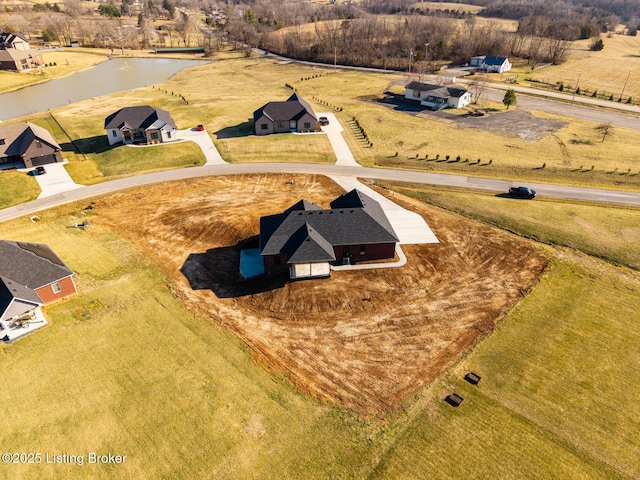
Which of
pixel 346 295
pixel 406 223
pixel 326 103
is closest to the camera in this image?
pixel 346 295

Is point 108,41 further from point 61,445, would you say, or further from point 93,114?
point 61,445

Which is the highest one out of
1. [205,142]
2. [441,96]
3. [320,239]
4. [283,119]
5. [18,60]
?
[18,60]

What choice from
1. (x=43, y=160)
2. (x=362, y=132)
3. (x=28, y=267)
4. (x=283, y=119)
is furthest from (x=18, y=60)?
(x=28, y=267)

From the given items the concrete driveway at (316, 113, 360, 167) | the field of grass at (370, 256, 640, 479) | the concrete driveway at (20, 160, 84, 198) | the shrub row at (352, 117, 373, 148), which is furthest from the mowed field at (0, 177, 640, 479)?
the shrub row at (352, 117, 373, 148)

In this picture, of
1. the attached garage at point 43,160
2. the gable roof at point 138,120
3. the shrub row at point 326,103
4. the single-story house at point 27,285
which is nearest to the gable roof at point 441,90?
the shrub row at point 326,103

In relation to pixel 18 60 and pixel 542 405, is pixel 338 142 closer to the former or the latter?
pixel 542 405

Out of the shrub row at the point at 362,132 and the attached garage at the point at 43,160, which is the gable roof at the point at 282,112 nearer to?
the shrub row at the point at 362,132

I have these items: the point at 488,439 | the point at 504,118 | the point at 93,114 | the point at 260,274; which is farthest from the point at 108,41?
the point at 488,439

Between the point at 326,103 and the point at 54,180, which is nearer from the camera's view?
the point at 54,180
